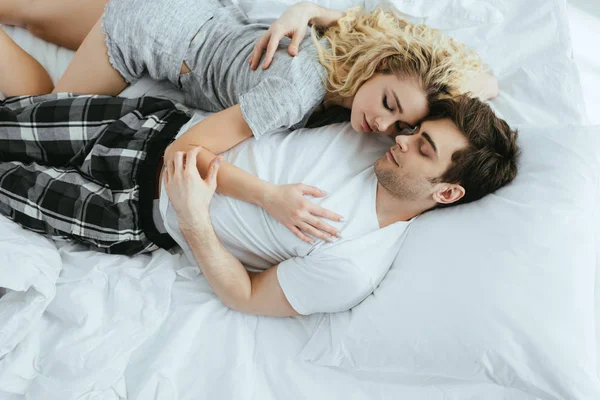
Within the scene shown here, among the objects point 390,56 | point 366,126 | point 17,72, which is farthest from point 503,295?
point 17,72

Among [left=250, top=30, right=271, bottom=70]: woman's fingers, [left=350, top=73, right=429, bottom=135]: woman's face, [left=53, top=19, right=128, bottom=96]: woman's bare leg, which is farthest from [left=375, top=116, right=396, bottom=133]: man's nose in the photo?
[left=53, top=19, right=128, bottom=96]: woman's bare leg

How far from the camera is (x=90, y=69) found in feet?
4.37

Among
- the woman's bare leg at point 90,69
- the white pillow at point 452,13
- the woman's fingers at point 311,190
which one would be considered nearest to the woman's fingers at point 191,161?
the woman's fingers at point 311,190

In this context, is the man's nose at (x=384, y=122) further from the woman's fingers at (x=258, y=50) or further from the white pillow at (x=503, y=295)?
the woman's fingers at (x=258, y=50)

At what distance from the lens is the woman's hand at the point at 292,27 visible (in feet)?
3.83

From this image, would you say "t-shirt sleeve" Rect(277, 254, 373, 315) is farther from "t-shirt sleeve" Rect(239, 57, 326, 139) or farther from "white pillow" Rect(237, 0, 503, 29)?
"white pillow" Rect(237, 0, 503, 29)

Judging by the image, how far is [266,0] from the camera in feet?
4.75

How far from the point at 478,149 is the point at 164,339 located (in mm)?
806

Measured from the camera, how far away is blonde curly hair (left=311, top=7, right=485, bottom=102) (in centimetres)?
109

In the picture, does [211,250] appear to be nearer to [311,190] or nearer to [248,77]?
[311,190]

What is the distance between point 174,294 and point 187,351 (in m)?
0.15

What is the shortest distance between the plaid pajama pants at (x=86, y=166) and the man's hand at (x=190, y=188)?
0.14 metres

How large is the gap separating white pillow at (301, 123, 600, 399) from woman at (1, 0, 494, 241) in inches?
8.6

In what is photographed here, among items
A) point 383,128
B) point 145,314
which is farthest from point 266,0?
point 145,314
